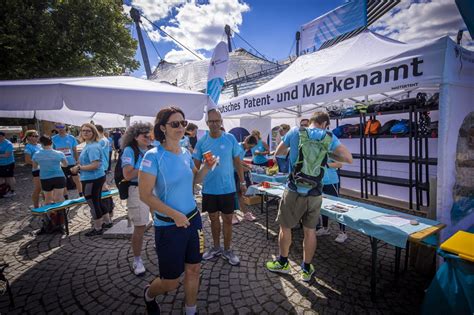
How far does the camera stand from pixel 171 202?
1834mm

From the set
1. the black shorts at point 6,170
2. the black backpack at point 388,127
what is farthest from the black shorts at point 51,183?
the black backpack at point 388,127

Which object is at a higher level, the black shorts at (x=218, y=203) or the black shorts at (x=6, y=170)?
the black shorts at (x=6, y=170)

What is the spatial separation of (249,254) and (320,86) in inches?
116

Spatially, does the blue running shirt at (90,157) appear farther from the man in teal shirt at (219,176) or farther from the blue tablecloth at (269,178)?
the blue tablecloth at (269,178)

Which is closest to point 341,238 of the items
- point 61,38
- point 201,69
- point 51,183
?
point 51,183

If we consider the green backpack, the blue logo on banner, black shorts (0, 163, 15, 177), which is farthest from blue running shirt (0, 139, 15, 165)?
the green backpack

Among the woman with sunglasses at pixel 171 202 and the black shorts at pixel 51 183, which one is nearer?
the woman with sunglasses at pixel 171 202

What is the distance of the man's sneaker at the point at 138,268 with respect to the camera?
9.67ft

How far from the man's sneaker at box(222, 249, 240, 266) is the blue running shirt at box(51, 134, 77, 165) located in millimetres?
5111

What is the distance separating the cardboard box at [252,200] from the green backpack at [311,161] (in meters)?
3.25

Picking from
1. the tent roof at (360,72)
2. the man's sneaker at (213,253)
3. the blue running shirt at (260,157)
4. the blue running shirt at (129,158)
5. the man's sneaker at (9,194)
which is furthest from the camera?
the man's sneaker at (9,194)

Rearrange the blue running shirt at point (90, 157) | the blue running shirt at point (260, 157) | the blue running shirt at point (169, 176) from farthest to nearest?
the blue running shirt at point (260, 157) < the blue running shirt at point (90, 157) < the blue running shirt at point (169, 176)

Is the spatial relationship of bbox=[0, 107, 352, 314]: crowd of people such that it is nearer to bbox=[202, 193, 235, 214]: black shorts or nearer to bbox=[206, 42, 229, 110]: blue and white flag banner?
bbox=[202, 193, 235, 214]: black shorts

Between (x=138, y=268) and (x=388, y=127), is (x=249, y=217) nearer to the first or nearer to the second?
(x=138, y=268)
